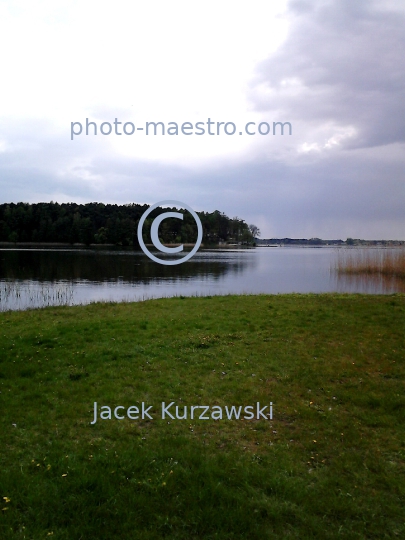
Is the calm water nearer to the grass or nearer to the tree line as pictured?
the grass

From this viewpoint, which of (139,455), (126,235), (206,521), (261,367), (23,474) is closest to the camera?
(206,521)

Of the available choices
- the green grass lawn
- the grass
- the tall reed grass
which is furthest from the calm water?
the green grass lawn

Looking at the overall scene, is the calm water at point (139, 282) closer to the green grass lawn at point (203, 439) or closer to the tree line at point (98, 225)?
the tree line at point (98, 225)

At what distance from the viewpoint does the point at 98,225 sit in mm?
21344

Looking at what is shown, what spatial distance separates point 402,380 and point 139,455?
143 inches

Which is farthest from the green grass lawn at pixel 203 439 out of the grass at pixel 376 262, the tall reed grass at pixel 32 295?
the grass at pixel 376 262

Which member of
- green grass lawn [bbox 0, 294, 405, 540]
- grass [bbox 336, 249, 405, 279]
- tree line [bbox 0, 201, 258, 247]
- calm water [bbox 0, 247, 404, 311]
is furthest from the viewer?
grass [bbox 336, 249, 405, 279]

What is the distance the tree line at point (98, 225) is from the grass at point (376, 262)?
1278 centimetres

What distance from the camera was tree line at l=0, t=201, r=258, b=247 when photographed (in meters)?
6.41

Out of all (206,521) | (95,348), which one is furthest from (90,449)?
(95,348)

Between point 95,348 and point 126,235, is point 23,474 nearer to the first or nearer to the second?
point 95,348

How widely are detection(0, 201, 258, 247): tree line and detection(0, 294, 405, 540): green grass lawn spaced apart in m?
1.89

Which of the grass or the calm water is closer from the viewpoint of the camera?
the calm water

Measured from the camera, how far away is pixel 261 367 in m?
5.75
